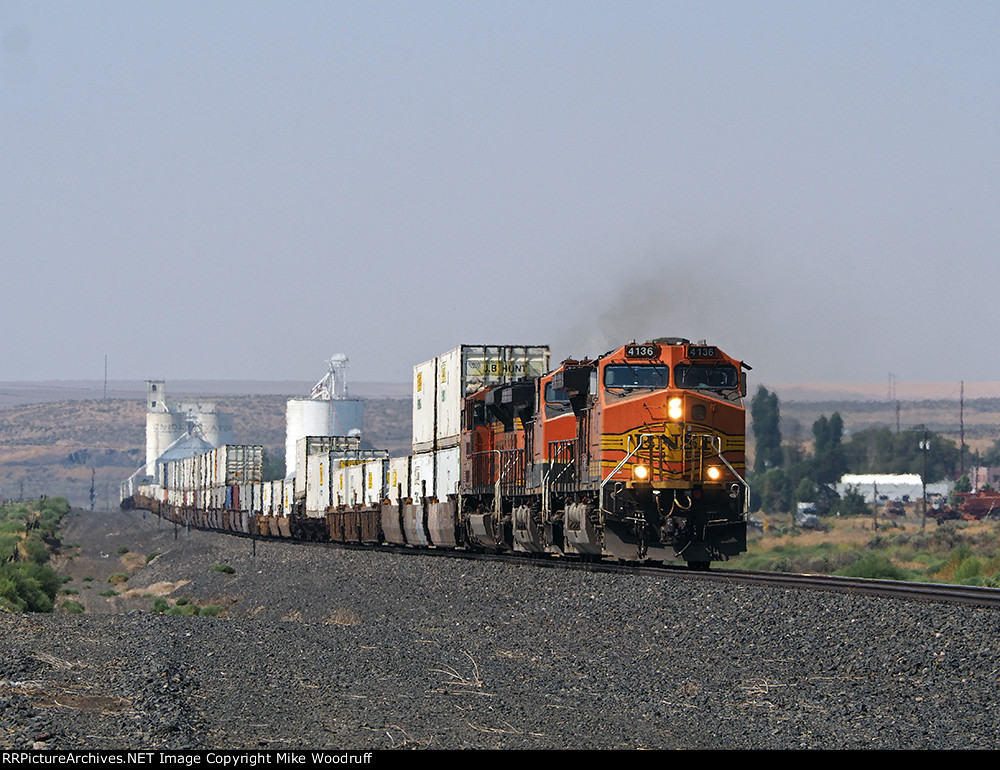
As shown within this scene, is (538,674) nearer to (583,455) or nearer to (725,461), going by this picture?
(725,461)

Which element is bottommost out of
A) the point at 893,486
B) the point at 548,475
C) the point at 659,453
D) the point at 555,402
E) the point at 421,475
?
the point at 893,486

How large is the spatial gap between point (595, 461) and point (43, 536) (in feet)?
201

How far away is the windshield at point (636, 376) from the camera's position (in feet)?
71.8

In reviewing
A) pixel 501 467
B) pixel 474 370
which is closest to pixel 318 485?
pixel 474 370

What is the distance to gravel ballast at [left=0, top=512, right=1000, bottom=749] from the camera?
1070 cm

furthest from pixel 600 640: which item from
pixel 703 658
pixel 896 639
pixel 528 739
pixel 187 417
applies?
pixel 187 417

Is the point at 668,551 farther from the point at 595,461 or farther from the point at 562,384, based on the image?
the point at 562,384

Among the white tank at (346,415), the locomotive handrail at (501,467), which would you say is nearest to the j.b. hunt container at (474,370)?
the locomotive handrail at (501,467)

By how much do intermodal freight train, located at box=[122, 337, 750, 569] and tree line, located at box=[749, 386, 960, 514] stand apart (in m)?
86.5

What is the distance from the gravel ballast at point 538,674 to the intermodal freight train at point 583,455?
1323 mm

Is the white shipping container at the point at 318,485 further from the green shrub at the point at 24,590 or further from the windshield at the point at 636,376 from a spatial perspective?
the windshield at the point at 636,376

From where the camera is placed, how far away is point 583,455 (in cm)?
2314

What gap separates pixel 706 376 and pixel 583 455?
2619mm

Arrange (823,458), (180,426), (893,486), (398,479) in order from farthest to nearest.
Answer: (180,426)
(893,486)
(823,458)
(398,479)
